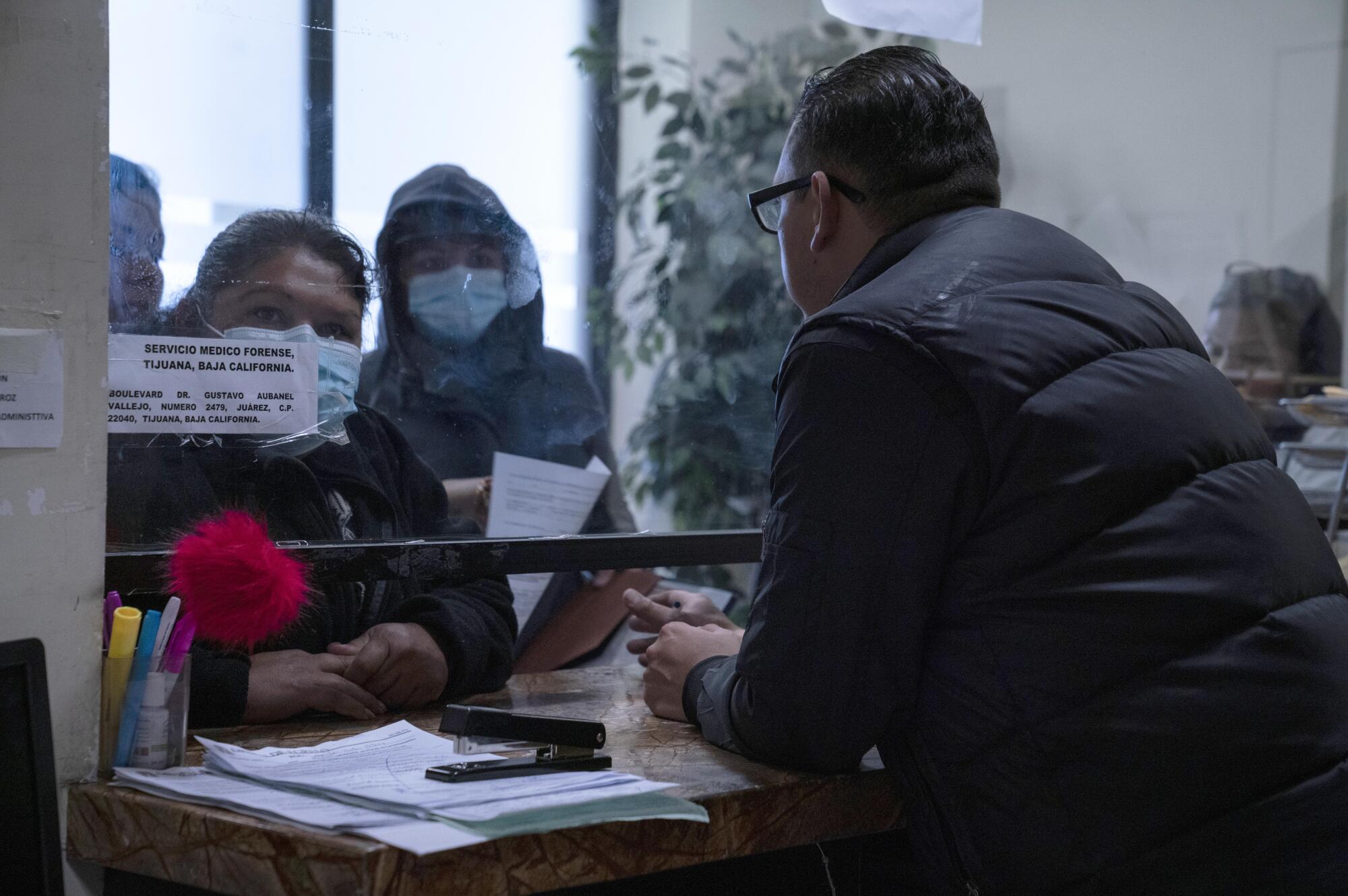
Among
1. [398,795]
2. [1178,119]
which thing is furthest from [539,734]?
[1178,119]

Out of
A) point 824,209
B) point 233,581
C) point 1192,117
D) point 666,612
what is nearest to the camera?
point 233,581

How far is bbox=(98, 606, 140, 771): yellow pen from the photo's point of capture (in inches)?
40.5

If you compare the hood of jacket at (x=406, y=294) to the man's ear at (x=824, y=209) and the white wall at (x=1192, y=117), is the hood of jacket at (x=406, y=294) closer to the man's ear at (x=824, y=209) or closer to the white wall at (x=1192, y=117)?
the man's ear at (x=824, y=209)

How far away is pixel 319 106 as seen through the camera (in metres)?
1.35

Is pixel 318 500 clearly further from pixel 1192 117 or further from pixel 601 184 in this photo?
pixel 1192 117

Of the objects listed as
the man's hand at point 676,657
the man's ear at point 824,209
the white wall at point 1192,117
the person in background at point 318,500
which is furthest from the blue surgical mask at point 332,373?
the white wall at point 1192,117

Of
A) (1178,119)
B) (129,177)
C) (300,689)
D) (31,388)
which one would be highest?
(1178,119)

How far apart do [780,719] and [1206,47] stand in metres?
2.74

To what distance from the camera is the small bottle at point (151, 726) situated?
1018 millimetres

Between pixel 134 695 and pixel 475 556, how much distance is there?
46cm

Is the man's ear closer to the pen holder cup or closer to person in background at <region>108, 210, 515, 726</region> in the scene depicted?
person in background at <region>108, 210, 515, 726</region>

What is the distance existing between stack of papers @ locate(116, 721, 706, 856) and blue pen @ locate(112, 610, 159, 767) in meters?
0.02

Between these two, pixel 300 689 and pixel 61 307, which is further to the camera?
pixel 300 689

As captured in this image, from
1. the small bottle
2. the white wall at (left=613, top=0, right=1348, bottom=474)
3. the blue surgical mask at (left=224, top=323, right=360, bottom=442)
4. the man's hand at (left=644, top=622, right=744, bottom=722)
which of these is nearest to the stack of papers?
the small bottle
